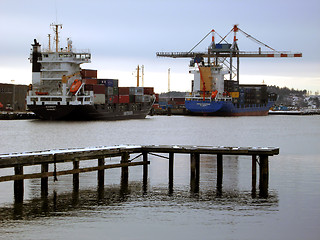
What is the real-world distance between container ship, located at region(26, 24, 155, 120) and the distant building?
2820 centimetres

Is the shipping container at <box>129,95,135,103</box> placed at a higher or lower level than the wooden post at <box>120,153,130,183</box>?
higher

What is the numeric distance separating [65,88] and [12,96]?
39.0m

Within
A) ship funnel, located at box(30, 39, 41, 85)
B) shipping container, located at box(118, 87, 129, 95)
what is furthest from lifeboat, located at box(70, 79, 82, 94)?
shipping container, located at box(118, 87, 129, 95)

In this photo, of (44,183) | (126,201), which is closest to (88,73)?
(44,183)

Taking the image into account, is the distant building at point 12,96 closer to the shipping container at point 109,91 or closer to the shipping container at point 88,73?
the shipping container at point 109,91

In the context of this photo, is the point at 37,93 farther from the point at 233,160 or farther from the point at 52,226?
the point at 52,226

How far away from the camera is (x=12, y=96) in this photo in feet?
420

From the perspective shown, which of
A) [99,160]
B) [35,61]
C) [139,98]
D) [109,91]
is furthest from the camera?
[139,98]

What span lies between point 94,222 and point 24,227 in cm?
205

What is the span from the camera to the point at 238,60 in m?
150

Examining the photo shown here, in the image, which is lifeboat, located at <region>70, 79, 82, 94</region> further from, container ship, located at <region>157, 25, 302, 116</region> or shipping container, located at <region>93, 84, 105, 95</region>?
container ship, located at <region>157, 25, 302, 116</region>

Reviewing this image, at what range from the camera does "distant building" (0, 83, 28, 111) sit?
410 feet

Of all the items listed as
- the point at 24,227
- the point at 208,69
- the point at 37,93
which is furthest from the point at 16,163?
the point at 208,69

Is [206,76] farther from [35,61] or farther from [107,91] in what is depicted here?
[35,61]
